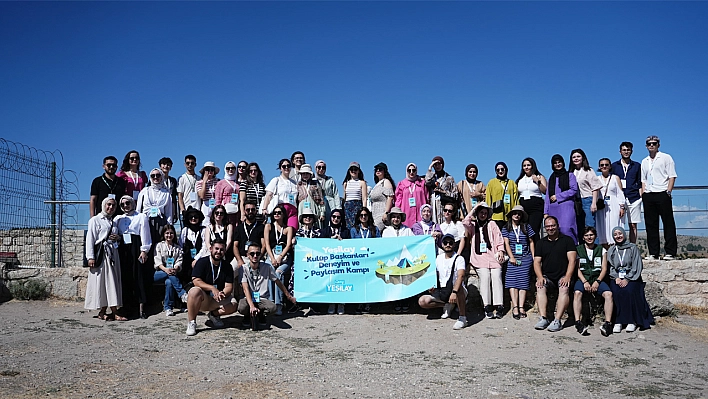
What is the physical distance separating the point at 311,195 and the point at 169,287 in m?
2.72

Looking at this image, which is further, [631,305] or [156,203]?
[156,203]

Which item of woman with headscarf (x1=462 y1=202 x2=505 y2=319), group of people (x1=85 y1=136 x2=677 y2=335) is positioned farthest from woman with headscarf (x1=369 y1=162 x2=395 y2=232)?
woman with headscarf (x1=462 y1=202 x2=505 y2=319)

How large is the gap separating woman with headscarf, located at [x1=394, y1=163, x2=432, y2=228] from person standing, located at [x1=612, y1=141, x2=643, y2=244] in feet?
10.9

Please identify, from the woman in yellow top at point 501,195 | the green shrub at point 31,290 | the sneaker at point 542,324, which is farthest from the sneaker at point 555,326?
the green shrub at point 31,290

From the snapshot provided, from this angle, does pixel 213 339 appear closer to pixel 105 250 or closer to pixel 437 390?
pixel 105 250

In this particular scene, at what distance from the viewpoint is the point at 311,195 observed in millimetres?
9133

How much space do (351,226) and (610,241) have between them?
4336mm

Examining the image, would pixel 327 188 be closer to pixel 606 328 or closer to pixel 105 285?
pixel 105 285

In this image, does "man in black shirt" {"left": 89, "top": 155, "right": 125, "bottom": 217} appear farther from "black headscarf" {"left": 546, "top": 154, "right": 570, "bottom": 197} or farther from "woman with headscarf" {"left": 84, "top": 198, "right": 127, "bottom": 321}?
"black headscarf" {"left": 546, "top": 154, "right": 570, "bottom": 197}

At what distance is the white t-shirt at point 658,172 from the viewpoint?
29.9 feet

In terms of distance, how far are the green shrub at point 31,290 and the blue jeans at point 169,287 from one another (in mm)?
2975

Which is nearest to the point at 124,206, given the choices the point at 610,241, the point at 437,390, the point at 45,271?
the point at 45,271

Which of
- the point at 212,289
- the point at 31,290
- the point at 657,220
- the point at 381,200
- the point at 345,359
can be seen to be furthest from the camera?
the point at 31,290

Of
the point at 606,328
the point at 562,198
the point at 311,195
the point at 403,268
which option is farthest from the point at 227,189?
the point at 606,328
